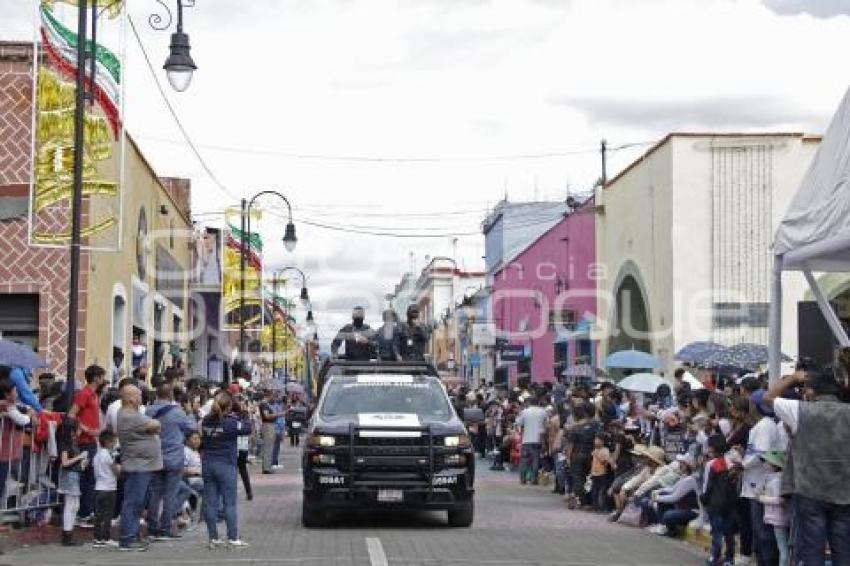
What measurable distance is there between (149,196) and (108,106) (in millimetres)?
8961

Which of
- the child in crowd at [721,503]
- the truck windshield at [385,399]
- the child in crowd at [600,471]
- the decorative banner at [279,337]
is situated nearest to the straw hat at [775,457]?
the child in crowd at [721,503]

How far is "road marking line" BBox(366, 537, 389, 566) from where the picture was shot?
12.6 meters

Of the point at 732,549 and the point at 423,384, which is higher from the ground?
the point at 423,384

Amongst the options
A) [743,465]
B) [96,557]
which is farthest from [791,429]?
[96,557]

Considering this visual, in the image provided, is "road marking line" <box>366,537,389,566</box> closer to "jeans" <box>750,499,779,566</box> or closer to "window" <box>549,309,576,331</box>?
"jeans" <box>750,499,779,566</box>

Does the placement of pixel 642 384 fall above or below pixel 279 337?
below

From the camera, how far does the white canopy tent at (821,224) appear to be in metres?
11.9

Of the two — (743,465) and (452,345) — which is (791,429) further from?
(452,345)

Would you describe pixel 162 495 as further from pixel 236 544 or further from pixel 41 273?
pixel 41 273

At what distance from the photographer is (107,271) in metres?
26.0

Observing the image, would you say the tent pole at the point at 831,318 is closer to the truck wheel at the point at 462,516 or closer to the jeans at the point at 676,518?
the jeans at the point at 676,518

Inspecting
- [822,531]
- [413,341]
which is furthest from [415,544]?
[822,531]

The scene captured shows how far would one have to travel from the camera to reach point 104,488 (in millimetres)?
14406

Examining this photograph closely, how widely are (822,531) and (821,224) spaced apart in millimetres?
3677
